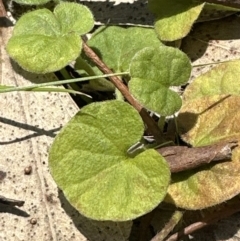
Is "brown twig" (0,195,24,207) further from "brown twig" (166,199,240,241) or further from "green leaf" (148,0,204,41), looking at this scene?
"green leaf" (148,0,204,41)

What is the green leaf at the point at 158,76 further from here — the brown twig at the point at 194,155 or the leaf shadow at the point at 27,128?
the leaf shadow at the point at 27,128

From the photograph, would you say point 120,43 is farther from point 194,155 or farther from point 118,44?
point 194,155

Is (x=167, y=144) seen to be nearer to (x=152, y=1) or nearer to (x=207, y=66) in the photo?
(x=207, y=66)

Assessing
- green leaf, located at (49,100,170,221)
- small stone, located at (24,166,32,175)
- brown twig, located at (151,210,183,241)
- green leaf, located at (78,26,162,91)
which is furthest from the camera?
green leaf, located at (78,26,162,91)

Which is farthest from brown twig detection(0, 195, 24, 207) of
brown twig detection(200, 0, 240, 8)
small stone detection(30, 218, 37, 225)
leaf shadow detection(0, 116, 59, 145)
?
brown twig detection(200, 0, 240, 8)

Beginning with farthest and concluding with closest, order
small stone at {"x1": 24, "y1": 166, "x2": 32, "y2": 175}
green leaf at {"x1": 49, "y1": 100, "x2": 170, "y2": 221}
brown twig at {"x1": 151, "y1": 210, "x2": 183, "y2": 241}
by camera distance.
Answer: small stone at {"x1": 24, "y1": 166, "x2": 32, "y2": 175} < brown twig at {"x1": 151, "y1": 210, "x2": 183, "y2": 241} < green leaf at {"x1": 49, "y1": 100, "x2": 170, "y2": 221}

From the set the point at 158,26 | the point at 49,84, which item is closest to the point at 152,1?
the point at 158,26

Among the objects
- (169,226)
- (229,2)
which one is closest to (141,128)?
(169,226)
